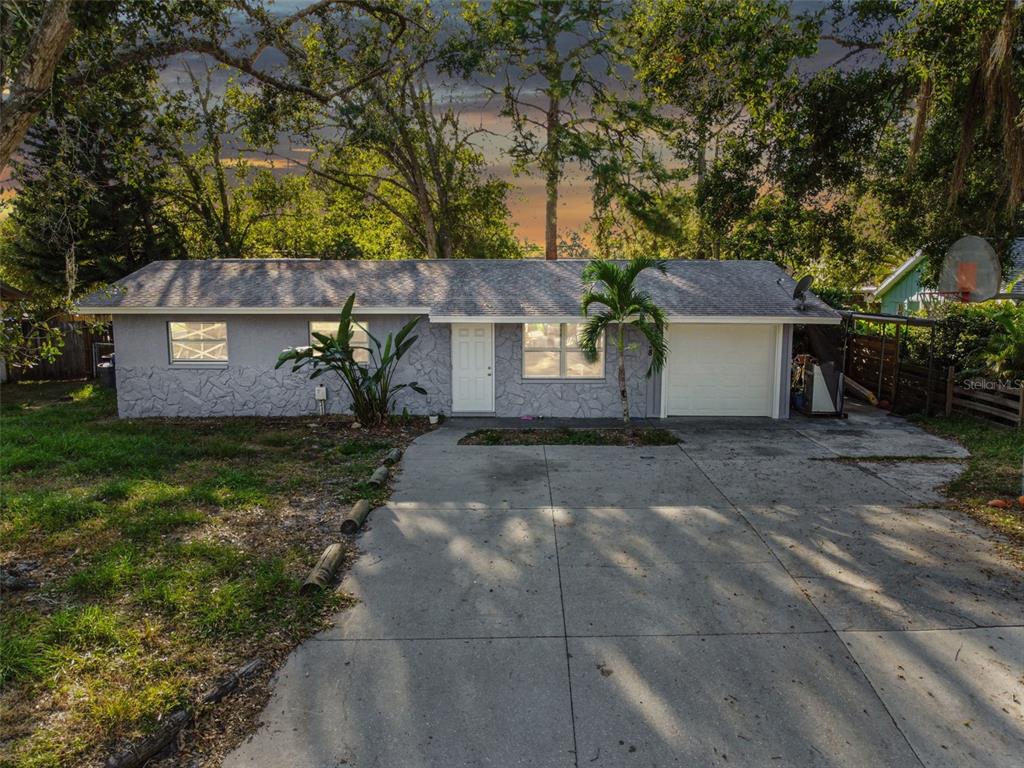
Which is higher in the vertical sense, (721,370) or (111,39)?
(111,39)

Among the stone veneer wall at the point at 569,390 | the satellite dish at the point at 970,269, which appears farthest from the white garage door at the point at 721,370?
the satellite dish at the point at 970,269

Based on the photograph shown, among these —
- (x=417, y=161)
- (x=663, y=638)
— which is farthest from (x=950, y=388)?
(x=417, y=161)

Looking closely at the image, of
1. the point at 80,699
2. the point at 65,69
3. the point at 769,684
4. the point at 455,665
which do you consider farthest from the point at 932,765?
the point at 65,69

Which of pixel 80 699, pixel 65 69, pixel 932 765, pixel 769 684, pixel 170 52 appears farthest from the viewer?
pixel 170 52

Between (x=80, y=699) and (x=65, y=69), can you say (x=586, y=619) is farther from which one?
(x=65, y=69)

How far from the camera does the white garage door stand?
13.3m

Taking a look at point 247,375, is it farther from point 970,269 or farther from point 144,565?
point 970,269

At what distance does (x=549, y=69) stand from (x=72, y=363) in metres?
18.1

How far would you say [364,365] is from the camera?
43.7ft

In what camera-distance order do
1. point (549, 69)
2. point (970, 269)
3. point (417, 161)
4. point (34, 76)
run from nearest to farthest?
point (34, 76), point (970, 269), point (549, 69), point (417, 161)

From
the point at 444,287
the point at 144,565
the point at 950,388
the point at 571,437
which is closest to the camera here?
the point at 144,565

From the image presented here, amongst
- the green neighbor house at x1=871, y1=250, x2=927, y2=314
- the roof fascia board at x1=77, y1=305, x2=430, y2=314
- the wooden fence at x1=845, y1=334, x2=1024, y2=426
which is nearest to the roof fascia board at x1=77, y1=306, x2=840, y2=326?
the roof fascia board at x1=77, y1=305, x2=430, y2=314

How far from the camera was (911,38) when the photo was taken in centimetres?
873

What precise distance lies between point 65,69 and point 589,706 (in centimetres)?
865
